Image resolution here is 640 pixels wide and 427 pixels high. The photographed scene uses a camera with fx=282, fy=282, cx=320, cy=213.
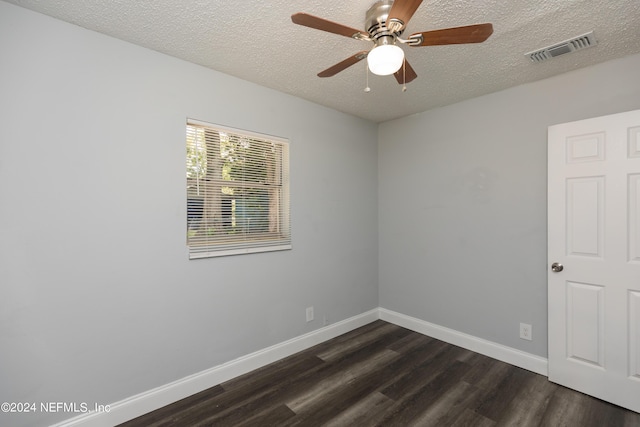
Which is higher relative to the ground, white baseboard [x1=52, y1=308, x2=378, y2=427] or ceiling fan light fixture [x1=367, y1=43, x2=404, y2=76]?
ceiling fan light fixture [x1=367, y1=43, x2=404, y2=76]

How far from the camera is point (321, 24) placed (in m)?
1.35

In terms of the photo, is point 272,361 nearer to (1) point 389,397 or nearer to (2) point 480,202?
(1) point 389,397

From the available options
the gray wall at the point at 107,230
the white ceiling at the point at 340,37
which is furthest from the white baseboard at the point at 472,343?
the white ceiling at the point at 340,37

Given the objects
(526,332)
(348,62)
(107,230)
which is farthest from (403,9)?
(526,332)

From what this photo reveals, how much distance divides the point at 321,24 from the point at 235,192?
5.18 feet

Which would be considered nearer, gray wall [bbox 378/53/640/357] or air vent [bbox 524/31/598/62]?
air vent [bbox 524/31/598/62]

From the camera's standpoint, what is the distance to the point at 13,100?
5.30 ft

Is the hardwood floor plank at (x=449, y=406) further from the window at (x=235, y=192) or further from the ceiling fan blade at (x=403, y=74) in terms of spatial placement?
the ceiling fan blade at (x=403, y=74)

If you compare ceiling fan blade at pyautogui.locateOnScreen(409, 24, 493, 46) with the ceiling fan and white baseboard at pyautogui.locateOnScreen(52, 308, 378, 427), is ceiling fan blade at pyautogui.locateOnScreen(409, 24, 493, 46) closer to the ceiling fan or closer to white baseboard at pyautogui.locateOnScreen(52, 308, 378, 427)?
the ceiling fan

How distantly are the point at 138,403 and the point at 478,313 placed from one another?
3067 mm

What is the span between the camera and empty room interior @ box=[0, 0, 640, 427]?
1.66 m

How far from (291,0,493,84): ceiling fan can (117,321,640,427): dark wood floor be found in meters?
2.26

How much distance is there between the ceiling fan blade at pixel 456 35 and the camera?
52.7 inches

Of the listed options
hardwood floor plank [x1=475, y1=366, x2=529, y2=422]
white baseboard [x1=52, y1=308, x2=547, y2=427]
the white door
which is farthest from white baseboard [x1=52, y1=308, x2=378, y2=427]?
the white door
